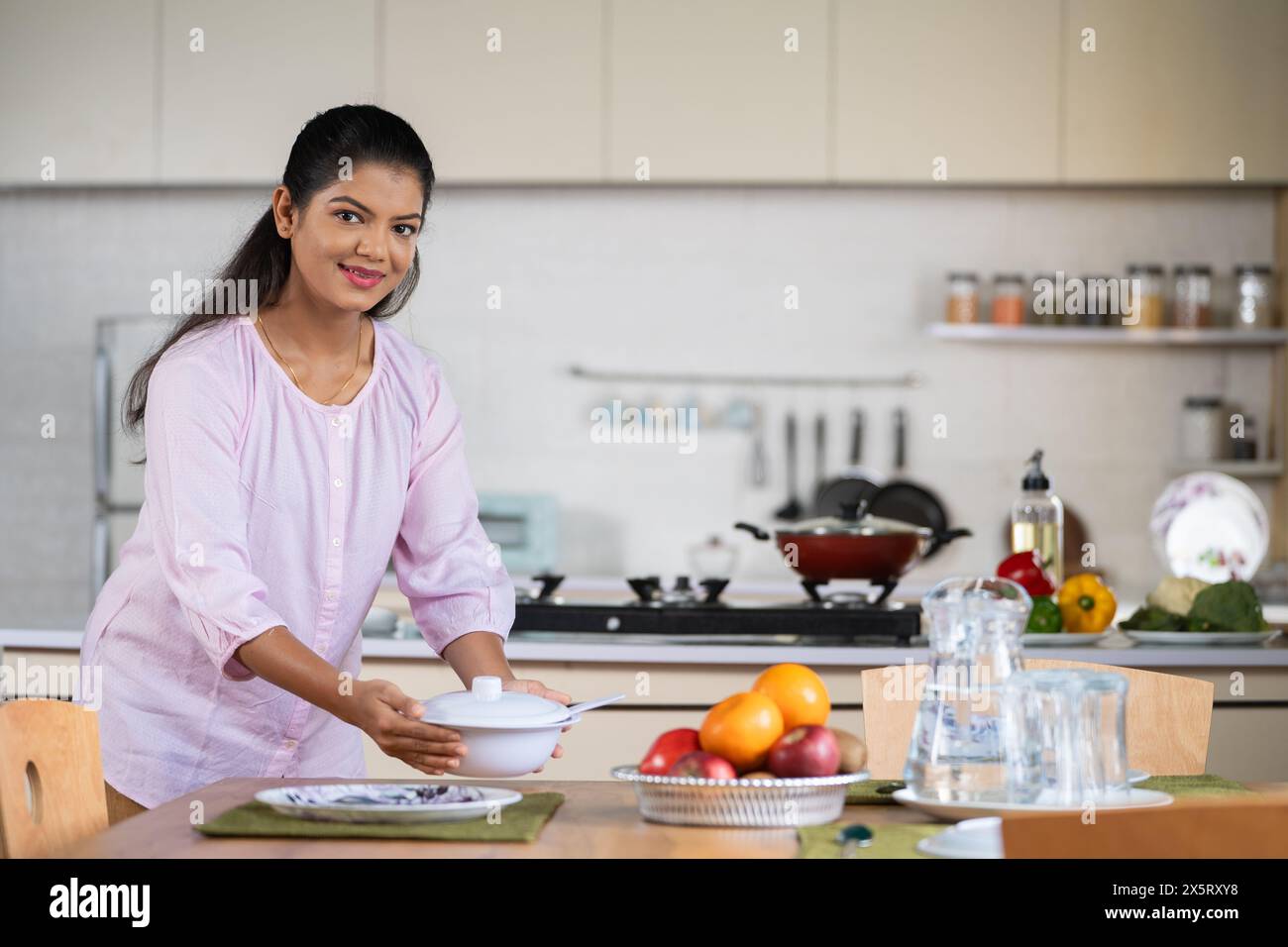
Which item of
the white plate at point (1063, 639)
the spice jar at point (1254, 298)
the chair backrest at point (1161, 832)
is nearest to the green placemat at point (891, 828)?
the chair backrest at point (1161, 832)

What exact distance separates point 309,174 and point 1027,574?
1468mm

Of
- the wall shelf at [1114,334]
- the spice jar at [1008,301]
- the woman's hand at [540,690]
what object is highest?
the spice jar at [1008,301]

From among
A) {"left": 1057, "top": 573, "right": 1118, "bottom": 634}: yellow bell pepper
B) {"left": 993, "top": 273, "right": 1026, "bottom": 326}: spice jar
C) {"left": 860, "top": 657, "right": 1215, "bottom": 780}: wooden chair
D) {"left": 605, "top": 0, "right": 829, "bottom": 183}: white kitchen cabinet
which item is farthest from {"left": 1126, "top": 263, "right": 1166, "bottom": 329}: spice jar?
{"left": 860, "top": 657, "right": 1215, "bottom": 780}: wooden chair

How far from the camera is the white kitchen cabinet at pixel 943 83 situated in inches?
167

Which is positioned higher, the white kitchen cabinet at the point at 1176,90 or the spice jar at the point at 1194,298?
the white kitchen cabinet at the point at 1176,90

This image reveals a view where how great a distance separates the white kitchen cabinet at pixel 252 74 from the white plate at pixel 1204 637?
2.66m

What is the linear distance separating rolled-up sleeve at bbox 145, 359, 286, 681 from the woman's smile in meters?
0.18

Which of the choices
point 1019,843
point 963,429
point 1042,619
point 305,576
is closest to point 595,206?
point 963,429

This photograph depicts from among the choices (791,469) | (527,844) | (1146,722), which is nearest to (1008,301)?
(791,469)

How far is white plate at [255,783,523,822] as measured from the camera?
1257 millimetres

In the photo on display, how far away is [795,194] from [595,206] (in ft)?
1.91

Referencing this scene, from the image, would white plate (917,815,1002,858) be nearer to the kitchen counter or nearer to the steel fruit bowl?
the steel fruit bowl

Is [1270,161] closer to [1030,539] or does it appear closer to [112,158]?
[1030,539]

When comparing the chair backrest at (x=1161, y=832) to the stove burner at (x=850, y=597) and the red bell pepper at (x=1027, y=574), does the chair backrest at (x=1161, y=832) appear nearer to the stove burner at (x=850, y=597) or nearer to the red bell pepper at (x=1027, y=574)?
the red bell pepper at (x=1027, y=574)
